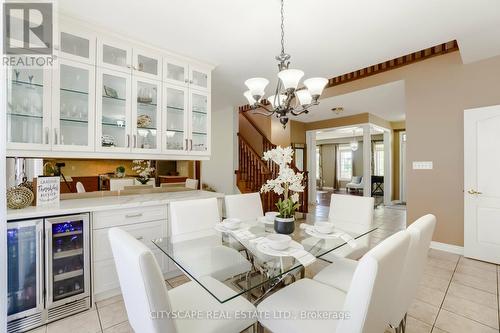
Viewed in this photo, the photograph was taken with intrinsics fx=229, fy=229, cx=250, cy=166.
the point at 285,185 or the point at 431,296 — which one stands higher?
the point at 285,185

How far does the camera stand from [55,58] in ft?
7.01

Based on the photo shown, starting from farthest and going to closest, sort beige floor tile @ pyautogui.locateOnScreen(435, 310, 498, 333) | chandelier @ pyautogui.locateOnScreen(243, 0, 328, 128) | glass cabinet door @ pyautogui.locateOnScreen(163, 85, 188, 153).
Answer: glass cabinet door @ pyautogui.locateOnScreen(163, 85, 188, 153)
chandelier @ pyautogui.locateOnScreen(243, 0, 328, 128)
beige floor tile @ pyautogui.locateOnScreen(435, 310, 498, 333)

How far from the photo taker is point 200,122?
3205 mm

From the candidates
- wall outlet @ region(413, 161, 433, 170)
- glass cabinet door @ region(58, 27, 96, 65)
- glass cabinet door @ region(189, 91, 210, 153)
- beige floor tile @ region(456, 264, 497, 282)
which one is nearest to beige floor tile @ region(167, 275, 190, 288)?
glass cabinet door @ region(189, 91, 210, 153)

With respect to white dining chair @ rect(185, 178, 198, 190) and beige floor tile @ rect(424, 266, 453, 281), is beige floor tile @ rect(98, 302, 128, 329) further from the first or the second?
beige floor tile @ rect(424, 266, 453, 281)

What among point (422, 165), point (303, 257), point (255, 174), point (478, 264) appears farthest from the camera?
point (255, 174)

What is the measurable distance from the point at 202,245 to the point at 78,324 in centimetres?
119

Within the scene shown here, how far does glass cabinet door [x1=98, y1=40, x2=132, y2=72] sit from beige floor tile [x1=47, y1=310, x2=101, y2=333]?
2.38 m

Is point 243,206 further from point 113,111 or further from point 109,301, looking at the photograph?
point 113,111

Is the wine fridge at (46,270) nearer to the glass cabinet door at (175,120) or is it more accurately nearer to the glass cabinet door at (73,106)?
the glass cabinet door at (73,106)

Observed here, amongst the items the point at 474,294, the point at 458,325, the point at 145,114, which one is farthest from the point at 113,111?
the point at 474,294

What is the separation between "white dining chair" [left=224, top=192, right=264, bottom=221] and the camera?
2.50 meters

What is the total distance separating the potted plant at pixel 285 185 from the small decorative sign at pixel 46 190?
1930mm

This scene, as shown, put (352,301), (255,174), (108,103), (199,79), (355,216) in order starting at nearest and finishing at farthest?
1. (352,301)
2. (355,216)
3. (108,103)
4. (199,79)
5. (255,174)
